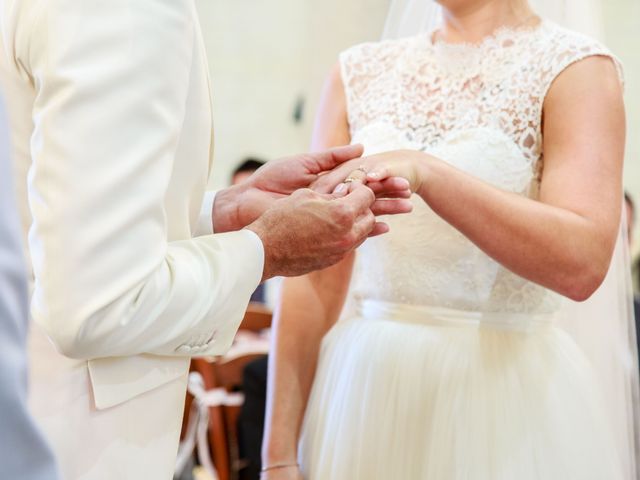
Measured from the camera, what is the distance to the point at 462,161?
1.47m

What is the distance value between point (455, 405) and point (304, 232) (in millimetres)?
543

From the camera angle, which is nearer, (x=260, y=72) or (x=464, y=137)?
(x=464, y=137)

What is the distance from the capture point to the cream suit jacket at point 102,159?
858 mm

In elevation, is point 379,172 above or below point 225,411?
above

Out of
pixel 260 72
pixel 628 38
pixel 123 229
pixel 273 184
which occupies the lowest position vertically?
pixel 260 72

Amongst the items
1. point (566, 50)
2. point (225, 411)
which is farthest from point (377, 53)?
point (225, 411)

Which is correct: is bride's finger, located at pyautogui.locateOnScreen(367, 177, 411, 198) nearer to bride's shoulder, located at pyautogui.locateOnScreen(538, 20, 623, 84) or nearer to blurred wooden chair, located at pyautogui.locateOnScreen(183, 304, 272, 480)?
bride's shoulder, located at pyautogui.locateOnScreen(538, 20, 623, 84)

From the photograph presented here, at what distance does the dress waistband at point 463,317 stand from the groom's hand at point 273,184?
0.34 m

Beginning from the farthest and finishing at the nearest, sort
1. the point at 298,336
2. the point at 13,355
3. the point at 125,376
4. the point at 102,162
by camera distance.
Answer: the point at 298,336, the point at 125,376, the point at 102,162, the point at 13,355

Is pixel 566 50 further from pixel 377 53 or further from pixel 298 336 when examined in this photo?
pixel 298 336

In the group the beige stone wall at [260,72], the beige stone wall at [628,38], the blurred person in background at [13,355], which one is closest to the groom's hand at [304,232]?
the blurred person in background at [13,355]

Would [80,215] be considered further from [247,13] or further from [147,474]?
[247,13]

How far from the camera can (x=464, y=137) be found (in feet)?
4.92

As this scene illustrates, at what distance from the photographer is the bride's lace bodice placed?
1456mm
